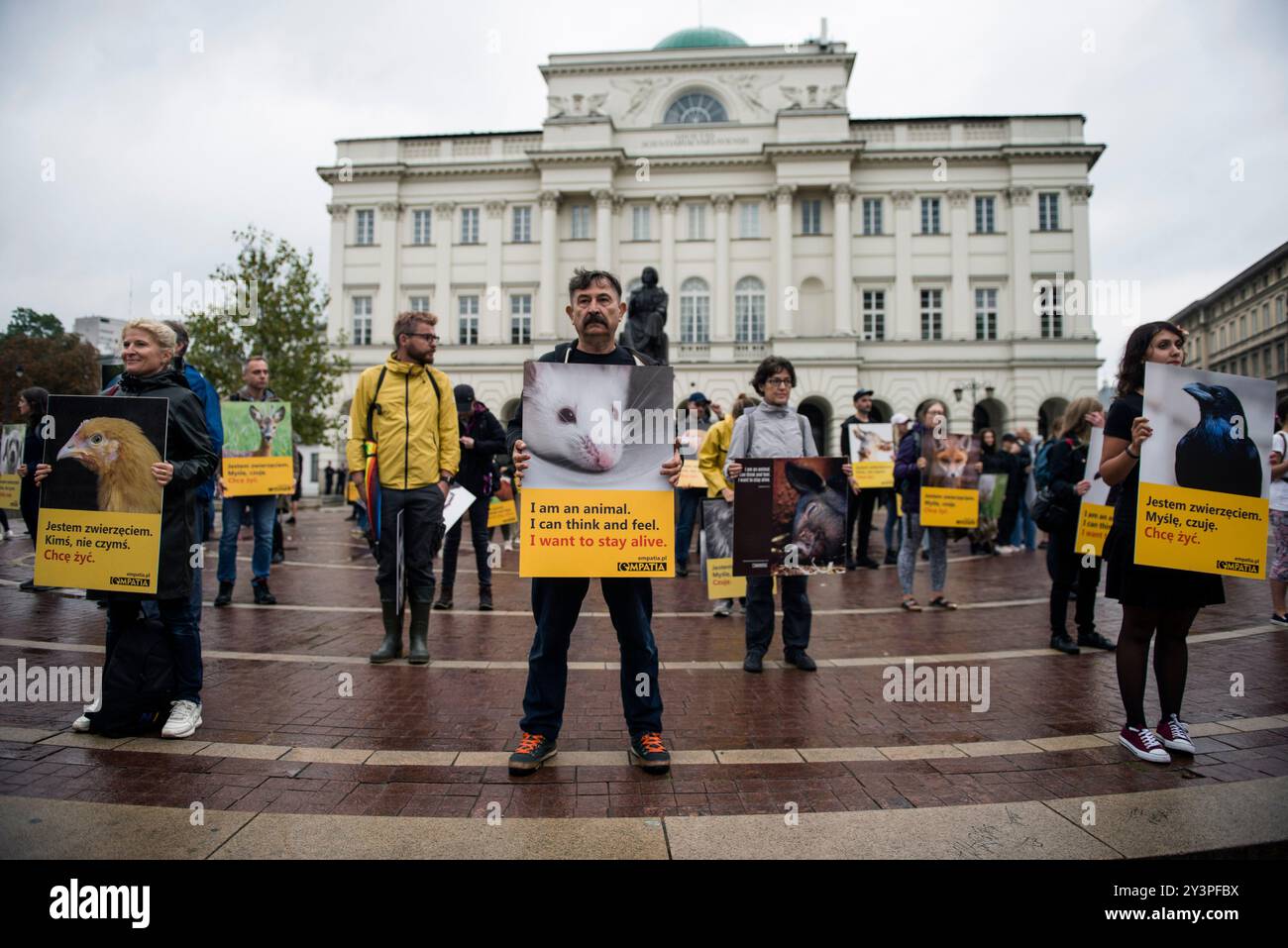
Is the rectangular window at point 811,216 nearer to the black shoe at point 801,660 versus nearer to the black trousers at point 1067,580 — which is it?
the black trousers at point 1067,580

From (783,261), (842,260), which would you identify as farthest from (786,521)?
(842,260)

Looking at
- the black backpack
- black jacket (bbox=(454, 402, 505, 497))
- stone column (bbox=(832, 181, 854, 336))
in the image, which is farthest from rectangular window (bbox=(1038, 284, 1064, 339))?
the black backpack

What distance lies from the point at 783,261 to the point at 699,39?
772 inches

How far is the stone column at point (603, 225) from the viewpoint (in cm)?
3928

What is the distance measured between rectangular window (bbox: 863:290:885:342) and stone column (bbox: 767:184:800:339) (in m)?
3.78

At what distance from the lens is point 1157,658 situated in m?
3.95

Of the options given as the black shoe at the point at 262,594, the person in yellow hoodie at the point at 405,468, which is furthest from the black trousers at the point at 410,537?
the black shoe at the point at 262,594

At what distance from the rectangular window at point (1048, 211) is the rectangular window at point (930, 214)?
502 centimetres

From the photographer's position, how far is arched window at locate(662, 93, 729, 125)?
134 feet

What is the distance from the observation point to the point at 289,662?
5.48 metres

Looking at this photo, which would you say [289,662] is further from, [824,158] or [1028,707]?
[824,158]

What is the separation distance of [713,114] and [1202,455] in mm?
41570

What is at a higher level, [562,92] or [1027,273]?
[562,92]

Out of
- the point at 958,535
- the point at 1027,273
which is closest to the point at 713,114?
the point at 1027,273
